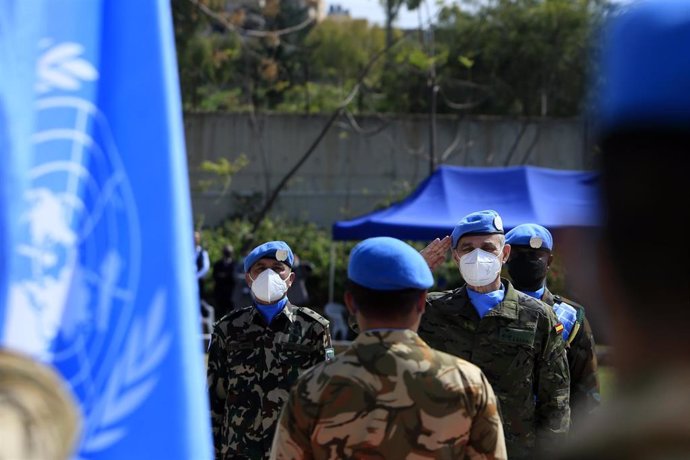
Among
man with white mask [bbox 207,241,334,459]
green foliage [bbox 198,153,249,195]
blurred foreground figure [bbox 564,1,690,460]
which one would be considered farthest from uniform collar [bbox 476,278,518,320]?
green foliage [bbox 198,153,249,195]

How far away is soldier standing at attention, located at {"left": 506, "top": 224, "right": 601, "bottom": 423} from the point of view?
19.7ft

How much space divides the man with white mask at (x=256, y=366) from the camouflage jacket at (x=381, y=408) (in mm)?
2851

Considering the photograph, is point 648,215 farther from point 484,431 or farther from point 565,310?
point 565,310

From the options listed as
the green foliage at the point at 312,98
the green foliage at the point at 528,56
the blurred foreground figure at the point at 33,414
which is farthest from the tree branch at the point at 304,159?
the blurred foreground figure at the point at 33,414

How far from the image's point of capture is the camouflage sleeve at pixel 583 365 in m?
6.02

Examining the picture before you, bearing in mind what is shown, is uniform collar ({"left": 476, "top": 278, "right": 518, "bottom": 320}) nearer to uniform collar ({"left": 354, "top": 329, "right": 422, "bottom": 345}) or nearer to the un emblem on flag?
uniform collar ({"left": 354, "top": 329, "right": 422, "bottom": 345})

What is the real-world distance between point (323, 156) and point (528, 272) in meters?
19.6

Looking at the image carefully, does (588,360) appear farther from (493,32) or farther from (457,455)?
(493,32)

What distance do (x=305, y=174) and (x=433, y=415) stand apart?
891 inches

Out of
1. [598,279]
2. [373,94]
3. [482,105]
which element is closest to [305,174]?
[373,94]

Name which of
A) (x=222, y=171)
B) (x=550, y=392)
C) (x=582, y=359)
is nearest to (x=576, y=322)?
(x=582, y=359)

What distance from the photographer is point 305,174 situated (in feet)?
84.9

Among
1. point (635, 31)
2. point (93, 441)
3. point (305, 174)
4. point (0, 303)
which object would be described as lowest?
point (305, 174)

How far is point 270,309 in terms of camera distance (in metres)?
6.61
